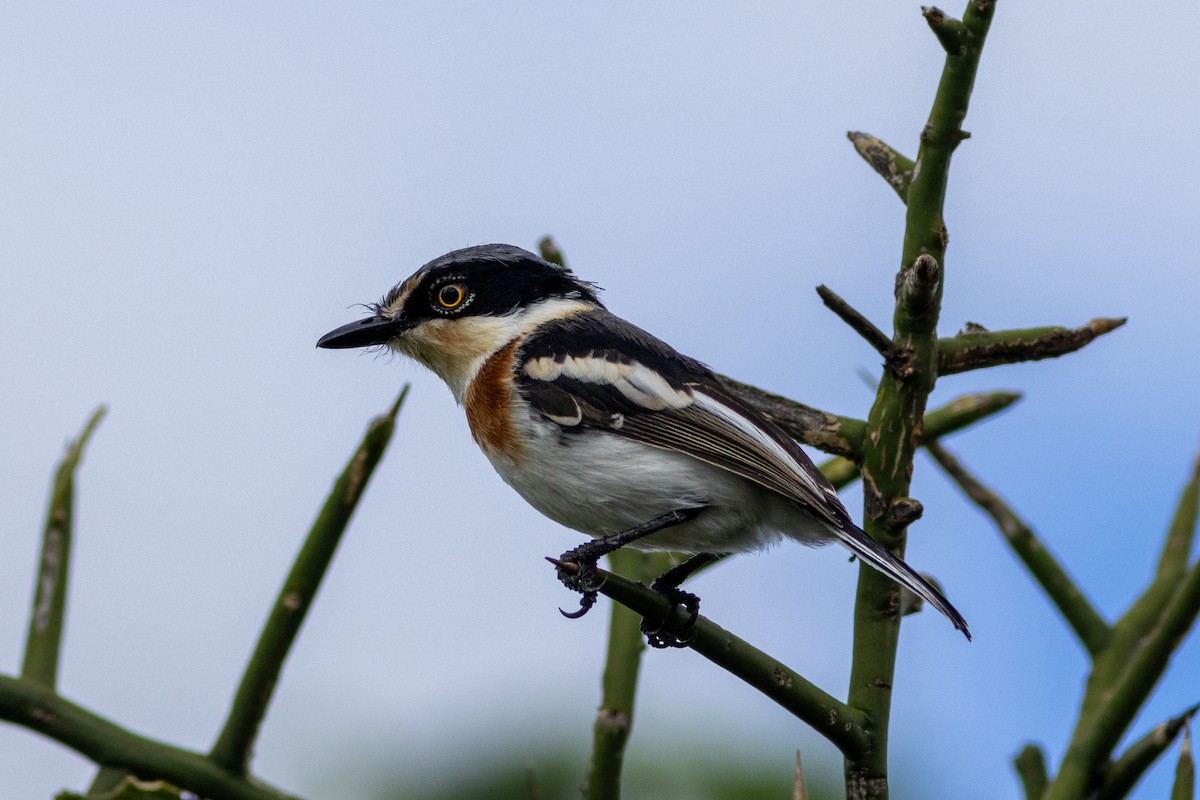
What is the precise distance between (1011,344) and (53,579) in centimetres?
289

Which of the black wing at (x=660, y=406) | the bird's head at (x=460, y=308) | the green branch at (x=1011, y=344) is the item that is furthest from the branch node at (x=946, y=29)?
the bird's head at (x=460, y=308)

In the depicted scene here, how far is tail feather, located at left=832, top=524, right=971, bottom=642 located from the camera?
314cm

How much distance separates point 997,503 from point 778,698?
1756 millimetres

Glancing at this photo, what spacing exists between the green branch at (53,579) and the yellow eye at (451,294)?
1.26 m

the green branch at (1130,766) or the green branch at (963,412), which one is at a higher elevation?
the green branch at (963,412)

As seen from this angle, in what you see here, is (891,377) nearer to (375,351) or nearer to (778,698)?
(778,698)

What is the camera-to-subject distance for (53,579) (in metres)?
3.72

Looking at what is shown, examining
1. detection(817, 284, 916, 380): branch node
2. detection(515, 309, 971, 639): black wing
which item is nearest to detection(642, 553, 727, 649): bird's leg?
Result: detection(515, 309, 971, 639): black wing

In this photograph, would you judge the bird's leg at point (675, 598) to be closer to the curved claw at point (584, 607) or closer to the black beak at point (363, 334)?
the curved claw at point (584, 607)

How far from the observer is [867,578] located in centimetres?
337

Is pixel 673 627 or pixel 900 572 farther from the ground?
pixel 900 572

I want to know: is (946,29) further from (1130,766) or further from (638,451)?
(1130,766)

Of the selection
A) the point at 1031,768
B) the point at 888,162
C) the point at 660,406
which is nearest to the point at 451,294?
the point at 660,406

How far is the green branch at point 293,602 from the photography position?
3.27m
